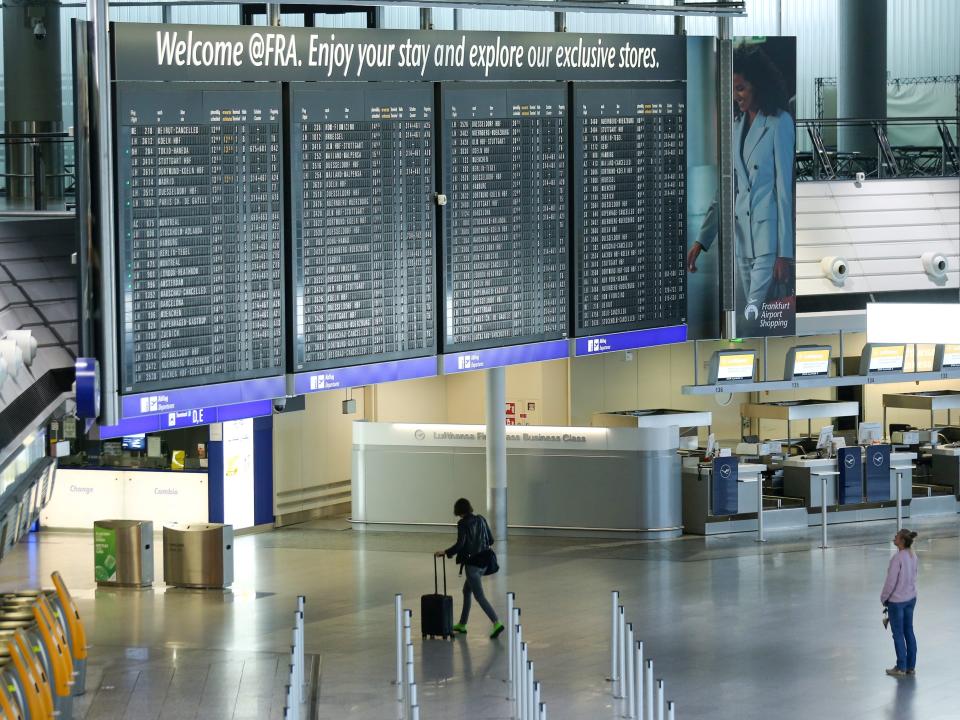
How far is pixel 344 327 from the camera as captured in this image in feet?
42.1

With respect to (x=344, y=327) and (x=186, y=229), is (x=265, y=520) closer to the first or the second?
(x=344, y=327)

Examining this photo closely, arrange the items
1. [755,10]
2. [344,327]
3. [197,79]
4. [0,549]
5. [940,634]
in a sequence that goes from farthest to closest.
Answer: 1. [755,10]
2. [940,634]
3. [344,327]
4. [197,79]
5. [0,549]

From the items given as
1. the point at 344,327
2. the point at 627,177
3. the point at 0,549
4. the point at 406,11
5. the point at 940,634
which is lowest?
the point at 940,634

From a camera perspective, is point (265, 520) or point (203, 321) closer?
point (203, 321)

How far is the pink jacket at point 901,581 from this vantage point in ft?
40.3

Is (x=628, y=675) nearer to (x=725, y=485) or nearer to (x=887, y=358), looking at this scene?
(x=725, y=485)

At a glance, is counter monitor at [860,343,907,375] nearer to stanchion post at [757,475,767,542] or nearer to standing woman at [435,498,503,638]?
stanchion post at [757,475,767,542]

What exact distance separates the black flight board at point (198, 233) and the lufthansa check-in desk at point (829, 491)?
8.95m

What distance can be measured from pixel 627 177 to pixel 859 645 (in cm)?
449

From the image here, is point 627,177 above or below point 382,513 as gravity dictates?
above

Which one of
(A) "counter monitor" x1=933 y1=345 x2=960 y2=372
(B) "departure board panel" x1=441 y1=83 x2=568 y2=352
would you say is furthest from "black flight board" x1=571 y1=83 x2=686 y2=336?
(A) "counter monitor" x1=933 y1=345 x2=960 y2=372

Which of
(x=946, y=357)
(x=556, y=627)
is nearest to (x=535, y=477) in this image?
(x=556, y=627)

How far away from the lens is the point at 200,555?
52.9 ft

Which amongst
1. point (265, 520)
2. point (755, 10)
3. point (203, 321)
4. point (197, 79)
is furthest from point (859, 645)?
point (755, 10)
